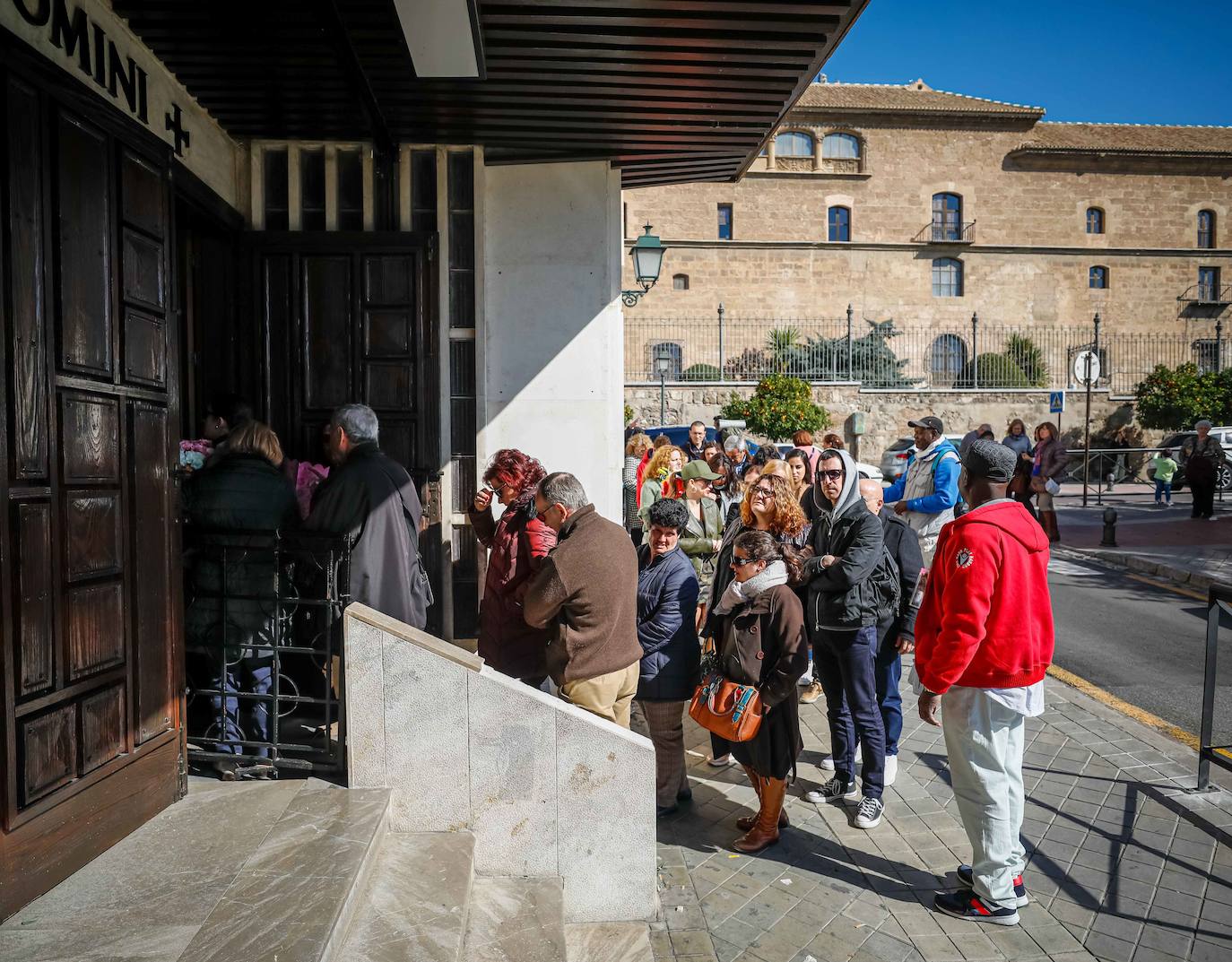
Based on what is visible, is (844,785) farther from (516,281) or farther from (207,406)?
(207,406)

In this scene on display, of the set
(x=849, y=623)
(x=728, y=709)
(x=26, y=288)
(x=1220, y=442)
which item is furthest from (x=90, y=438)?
(x=1220, y=442)

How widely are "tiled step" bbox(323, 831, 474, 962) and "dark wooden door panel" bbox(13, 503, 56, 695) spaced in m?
1.35

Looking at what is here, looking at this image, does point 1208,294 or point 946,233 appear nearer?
point 946,233

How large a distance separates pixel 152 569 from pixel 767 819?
122 inches

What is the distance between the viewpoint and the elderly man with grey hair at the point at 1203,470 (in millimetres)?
16188

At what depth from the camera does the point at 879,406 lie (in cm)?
2970

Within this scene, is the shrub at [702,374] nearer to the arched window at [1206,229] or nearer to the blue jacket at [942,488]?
the blue jacket at [942,488]

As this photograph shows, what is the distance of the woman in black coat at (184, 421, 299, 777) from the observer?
416 centimetres

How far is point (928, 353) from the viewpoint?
39.2 metres

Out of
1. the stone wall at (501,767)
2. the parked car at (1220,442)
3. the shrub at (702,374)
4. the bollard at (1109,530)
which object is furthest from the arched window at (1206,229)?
the stone wall at (501,767)

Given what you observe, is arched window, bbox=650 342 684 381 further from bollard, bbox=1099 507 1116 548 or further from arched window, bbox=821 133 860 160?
bollard, bbox=1099 507 1116 548

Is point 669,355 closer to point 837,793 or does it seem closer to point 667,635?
point 837,793

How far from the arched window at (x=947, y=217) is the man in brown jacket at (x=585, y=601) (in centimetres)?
4022

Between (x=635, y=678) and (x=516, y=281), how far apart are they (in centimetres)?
369
